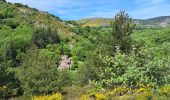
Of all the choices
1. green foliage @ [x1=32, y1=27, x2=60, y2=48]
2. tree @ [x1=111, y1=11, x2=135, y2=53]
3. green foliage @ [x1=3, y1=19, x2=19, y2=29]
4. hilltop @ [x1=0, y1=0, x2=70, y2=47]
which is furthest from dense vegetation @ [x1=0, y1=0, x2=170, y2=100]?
green foliage @ [x1=3, y1=19, x2=19, y2=29]

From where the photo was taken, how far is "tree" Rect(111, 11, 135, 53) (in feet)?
112

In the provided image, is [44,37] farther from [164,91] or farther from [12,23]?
[164,91]

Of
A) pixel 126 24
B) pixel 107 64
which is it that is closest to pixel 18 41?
pixel 126 24

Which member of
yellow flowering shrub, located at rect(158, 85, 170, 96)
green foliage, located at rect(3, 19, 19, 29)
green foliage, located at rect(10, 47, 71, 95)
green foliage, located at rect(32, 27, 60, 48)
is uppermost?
yellow flowering shrub, located at rect(158, 85, 170, 96)

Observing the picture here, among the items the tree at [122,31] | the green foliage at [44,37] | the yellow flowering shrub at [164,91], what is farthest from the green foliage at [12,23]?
the yellow flowering shrub at [164,91]

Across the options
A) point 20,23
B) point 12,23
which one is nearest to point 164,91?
point 20,23

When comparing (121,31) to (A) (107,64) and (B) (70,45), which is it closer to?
(A) (107,64)

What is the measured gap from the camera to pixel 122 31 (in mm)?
34688

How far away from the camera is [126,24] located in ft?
114

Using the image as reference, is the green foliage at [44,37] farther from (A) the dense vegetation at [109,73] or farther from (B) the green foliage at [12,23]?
(A) the dense vegetation at [109,73]

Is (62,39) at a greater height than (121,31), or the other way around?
(121,31)

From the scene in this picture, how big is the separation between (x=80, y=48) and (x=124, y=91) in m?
88.8

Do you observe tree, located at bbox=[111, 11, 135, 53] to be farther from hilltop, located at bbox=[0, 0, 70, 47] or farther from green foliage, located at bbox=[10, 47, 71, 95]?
hilltop, located at bbox=[0, 0, 70, 47]

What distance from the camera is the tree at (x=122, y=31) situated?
34.2m
